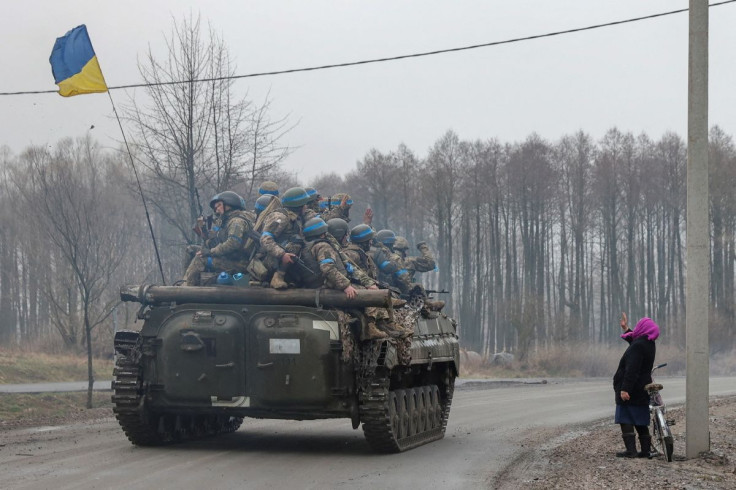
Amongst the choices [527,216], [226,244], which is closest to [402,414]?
[226,244]

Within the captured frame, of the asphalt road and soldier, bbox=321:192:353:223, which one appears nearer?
the asphalt road

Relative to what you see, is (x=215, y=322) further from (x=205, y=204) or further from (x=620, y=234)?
(x=620, y=234)

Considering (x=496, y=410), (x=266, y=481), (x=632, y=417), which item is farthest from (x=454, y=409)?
(x=266, y=481)

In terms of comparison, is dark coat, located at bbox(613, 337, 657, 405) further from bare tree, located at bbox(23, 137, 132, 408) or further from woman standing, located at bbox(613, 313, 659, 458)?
bare tree, located at bbox(23, 137, 132, 408)

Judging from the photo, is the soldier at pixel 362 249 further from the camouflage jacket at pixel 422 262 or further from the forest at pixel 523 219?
the forest at pixel 523 219

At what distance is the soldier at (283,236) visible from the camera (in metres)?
13.2

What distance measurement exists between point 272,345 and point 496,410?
32.6 feet

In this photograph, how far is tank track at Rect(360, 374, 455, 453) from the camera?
503 inches

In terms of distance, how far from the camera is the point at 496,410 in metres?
22.0

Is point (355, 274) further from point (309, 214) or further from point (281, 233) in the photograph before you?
point (281, 233)

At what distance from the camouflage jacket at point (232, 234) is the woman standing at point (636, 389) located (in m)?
4.77

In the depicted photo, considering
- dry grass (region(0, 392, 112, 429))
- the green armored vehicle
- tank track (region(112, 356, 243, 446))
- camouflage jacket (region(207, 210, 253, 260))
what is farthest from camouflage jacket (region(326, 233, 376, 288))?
dry grass (region(0, 392, 112, 429))

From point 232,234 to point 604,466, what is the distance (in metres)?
5.30

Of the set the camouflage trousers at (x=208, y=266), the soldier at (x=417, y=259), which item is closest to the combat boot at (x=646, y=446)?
the camouflage trousers at (x=208, y=266)
